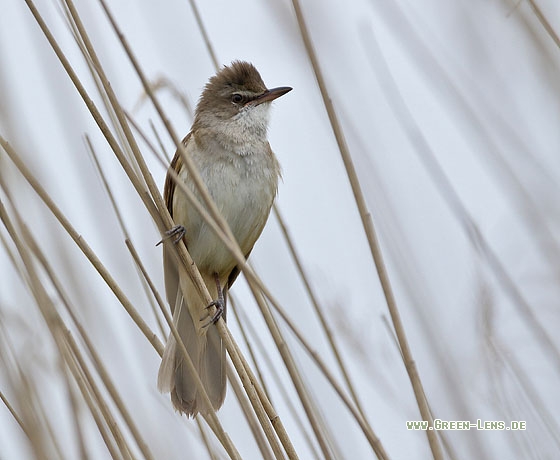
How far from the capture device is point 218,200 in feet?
12.4

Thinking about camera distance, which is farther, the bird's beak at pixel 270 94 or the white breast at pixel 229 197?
the bird's beak at pixel 270 94

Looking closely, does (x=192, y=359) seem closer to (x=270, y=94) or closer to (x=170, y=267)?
(x=170, y=267)

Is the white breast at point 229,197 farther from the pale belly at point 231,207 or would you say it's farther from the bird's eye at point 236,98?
the bird's eye at point 236,98

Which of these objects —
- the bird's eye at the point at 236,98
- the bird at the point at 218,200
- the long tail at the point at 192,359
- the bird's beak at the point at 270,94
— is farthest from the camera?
the bird's eye at the point at 236,98

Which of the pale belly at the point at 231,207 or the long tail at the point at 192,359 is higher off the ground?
the pale belly at the point at 231,207

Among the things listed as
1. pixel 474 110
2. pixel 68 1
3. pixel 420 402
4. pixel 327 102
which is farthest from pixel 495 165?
pixel 68 1

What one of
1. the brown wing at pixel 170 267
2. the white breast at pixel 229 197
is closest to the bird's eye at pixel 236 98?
the white breast at pixel 229 197

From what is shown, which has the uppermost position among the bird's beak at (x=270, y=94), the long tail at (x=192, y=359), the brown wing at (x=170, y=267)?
the bird's beak at (x=270, y=94)

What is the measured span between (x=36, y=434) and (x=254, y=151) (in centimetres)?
218

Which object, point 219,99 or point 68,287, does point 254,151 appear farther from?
point 68,287

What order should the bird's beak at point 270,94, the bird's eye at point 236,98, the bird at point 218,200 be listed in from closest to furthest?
the bird at point 218,200 < the bird's beak at point 270,94 < the bird's eye at point 236,98

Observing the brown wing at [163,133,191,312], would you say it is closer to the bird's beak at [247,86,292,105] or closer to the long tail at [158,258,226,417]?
the long tail at [158,258,226,417]

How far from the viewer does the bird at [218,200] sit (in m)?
3.71

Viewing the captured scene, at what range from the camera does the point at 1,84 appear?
3012mm
